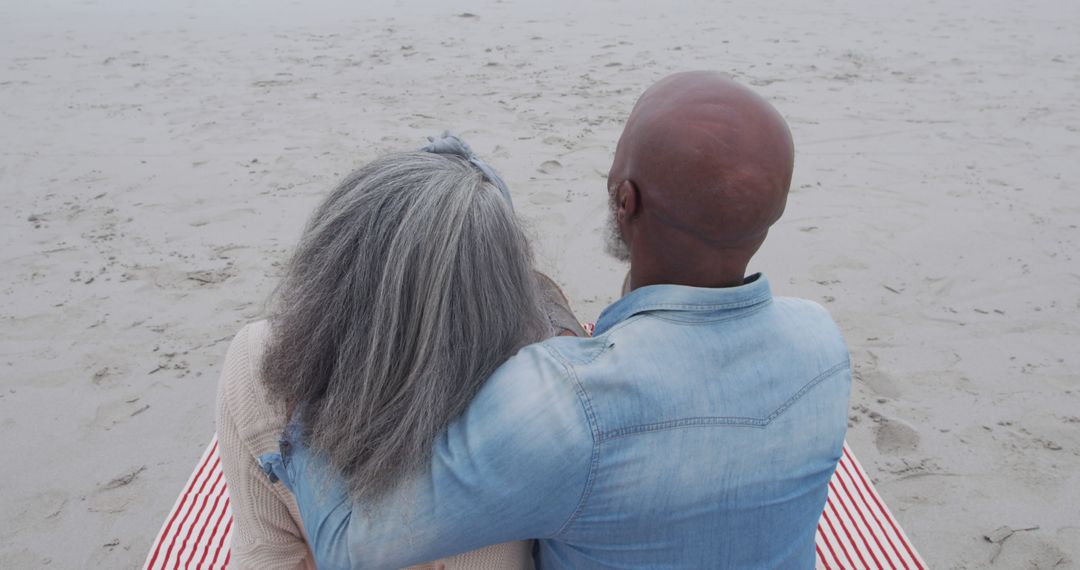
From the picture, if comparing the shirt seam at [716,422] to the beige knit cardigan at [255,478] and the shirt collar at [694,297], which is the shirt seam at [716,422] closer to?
the shirt collar at [694,297]

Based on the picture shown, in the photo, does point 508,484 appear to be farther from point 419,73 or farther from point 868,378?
point 419,73

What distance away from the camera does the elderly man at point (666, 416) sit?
1.07m

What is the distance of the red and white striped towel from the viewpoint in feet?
6.21

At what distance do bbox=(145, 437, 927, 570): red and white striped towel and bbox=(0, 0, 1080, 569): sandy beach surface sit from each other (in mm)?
421

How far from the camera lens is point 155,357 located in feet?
10.2

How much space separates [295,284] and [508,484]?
45 cm

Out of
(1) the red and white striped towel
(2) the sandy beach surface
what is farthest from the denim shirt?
(1) the red and white striped towel

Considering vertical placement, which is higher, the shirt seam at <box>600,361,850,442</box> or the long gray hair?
the long gray hair

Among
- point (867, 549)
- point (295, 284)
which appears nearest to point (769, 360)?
point (295, 284)

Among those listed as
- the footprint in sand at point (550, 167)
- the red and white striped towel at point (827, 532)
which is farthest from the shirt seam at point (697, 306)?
the footprint in sand at point (550, 167)

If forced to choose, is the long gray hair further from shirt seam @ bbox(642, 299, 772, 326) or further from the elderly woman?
shirt seam @ bbox(642, 299, 772, 326)

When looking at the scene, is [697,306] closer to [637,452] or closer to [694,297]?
[694,297]

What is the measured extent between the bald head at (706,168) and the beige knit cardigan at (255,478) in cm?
55

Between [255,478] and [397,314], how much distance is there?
0.41 m
